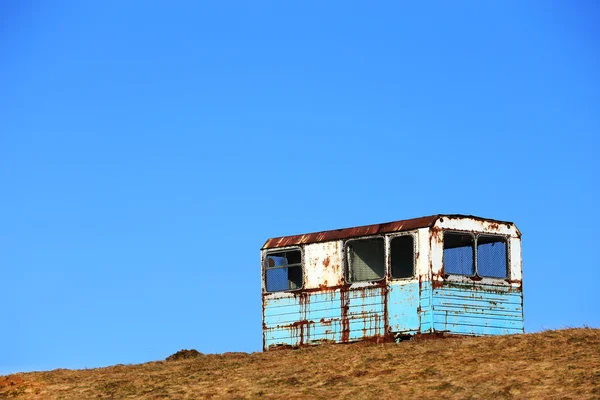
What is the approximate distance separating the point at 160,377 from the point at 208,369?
3.67 feet

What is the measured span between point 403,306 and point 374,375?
12.2ft

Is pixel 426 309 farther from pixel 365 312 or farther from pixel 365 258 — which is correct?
pixel 365 258

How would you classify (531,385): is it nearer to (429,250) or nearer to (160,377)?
(429,250)

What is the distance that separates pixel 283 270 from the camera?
24953mm

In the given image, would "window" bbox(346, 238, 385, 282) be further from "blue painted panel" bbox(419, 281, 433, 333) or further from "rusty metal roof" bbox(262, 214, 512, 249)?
"blue painted panel" bbox(419, 281, 433, 333)

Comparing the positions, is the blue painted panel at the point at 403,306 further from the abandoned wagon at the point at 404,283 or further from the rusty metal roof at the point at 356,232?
the rusty metal roof at the point at 356,232

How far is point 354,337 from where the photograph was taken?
22891 millimetres

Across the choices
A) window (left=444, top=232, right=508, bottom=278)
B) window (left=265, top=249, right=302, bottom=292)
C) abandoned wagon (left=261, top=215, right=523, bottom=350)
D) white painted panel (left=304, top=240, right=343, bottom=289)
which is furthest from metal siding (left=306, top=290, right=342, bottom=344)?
window (left=444, top=232, right=508, bottom=278)

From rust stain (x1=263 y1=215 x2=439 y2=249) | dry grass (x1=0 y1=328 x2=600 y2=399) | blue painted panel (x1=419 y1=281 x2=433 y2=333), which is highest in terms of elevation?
rust stain (x1=263 y1=215 x2=439 y2=249)

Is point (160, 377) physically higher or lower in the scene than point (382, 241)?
lower

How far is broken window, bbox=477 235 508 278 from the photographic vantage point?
895 inches

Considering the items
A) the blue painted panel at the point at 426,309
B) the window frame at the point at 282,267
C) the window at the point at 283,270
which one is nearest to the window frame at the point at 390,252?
the blue painted panel at the point at 426,309

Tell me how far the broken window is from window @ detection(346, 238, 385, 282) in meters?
2.23

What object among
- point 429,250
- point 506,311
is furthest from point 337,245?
point 506,311
